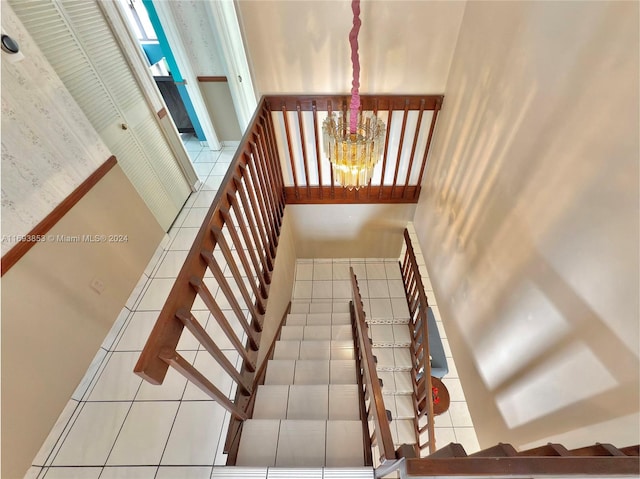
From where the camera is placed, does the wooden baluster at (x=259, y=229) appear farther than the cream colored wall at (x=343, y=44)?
No

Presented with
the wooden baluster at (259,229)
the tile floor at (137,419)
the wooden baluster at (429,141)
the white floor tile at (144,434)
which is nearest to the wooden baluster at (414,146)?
the wooden baluster at (429,141)

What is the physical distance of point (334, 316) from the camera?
3529 mm

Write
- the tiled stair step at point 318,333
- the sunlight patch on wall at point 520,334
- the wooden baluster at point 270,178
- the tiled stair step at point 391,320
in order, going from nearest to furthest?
the sunlight patch on wall at point 520,334
the wooden baluster at point 270,178
the tiled stair step at point 318,333
the tiled stair step at point 391,320

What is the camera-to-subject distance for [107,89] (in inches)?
95.0

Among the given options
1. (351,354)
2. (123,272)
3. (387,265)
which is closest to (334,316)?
(351,354)

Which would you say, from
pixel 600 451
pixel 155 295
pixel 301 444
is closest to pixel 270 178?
pixel 155 295

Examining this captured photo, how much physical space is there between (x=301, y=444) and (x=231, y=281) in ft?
4.81

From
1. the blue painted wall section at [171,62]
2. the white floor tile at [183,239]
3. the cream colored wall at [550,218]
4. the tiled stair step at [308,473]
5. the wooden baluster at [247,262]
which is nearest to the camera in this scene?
the cream colored wall at [550,218]

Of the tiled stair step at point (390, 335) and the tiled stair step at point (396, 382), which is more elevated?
the tiled stair step at point (390, 335)

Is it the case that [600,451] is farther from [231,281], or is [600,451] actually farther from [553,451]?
[231,281]

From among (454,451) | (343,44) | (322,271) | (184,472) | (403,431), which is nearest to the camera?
(454,451)

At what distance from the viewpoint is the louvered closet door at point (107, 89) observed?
1.95m

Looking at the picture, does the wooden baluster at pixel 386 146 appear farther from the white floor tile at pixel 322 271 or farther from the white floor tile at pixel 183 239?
the white floor tile at pixel 183 239

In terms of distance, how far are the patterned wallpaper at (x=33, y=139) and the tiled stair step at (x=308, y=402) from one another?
1.81 metres
